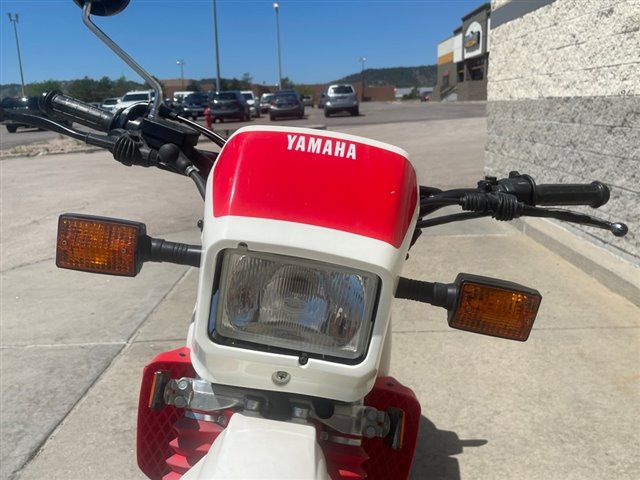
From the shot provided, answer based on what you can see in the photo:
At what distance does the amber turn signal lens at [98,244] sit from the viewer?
159cm

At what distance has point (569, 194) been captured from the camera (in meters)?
1.89

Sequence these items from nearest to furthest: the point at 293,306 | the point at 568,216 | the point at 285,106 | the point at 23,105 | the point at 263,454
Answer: the point at 263,454 → the point at 293,306 → the point at 568,216 → the point at 23,105 → the point at 285,106

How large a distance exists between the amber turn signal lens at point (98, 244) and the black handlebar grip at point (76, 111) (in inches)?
29.1

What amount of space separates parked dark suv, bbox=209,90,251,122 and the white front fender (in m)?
29.9

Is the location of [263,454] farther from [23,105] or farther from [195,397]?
[23,105]

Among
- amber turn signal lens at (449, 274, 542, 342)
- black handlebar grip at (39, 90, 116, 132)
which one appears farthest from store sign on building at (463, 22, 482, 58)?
amber turn signal lens at (449, 274, 542, 342)

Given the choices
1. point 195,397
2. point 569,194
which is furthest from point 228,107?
point 195,397

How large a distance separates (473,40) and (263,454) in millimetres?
61331

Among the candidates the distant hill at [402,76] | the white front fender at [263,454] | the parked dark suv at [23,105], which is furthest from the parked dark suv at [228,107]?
the distant hill at [402,76]

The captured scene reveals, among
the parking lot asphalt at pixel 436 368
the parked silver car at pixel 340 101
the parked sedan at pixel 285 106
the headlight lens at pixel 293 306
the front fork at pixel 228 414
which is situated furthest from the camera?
the parked silver car at pixel 340 101

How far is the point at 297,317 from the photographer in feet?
4.73

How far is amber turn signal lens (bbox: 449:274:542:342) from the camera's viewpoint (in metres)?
1.56

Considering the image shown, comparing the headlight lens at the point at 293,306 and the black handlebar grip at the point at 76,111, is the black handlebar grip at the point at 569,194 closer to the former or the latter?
the headlight lens at the point at 293,306

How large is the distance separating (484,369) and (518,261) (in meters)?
2.20
